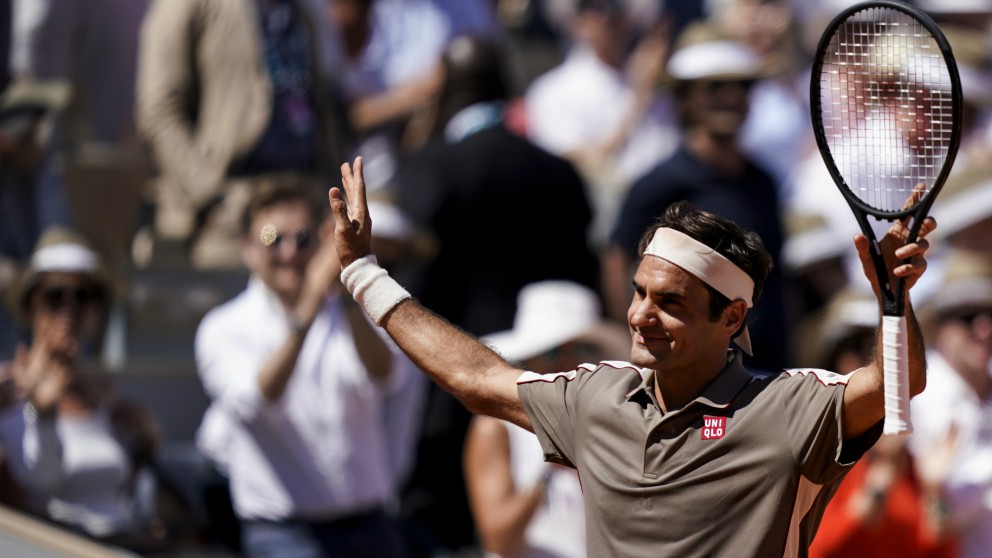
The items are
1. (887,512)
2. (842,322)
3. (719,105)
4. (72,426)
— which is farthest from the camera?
(719,105)

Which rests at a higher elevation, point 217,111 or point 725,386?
point 725,386

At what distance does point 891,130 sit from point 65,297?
3.60 m

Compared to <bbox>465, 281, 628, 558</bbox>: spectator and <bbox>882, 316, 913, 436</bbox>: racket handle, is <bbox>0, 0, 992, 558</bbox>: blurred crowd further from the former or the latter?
<bbox>882, 316, 913, 436</bbox>: racket handle

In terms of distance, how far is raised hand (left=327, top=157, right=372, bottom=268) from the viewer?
3656mm

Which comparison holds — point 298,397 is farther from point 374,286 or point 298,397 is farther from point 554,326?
point 374,286

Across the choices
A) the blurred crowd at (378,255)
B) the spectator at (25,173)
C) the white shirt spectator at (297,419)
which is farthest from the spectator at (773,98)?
the spectator at (25,173)

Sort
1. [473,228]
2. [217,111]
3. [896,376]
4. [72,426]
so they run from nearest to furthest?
[896,376]
[72,426]
[473,228]
[217,111]

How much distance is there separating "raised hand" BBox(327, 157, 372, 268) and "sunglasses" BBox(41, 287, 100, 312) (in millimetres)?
2818

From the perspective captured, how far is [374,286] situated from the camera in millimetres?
3688

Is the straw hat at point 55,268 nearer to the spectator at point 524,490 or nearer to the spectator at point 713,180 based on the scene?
the spectator at point 524,490

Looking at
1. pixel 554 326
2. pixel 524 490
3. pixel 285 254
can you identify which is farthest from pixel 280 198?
pixel 524 490

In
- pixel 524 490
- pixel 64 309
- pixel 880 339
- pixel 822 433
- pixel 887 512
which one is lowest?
pixel 887 512

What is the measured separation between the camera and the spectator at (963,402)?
5.95m

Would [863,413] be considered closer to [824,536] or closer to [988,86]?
[824,536]
